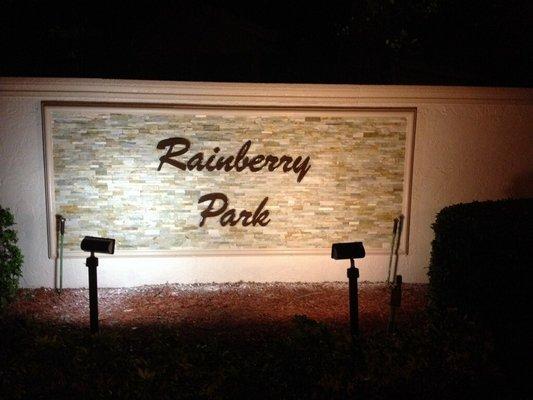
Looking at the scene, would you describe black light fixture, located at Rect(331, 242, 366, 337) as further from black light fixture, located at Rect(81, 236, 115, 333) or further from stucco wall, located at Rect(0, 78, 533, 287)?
stucco wall, located at Rect(0, 78, 533, 287)

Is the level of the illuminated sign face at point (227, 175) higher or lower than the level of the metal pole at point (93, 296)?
Result: higher

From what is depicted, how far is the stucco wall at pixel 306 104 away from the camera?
7.96 metres

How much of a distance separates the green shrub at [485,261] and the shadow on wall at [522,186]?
6.16 feet

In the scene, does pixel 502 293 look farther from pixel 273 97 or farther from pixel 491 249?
pixel 273 97

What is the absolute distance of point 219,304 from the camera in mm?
7918

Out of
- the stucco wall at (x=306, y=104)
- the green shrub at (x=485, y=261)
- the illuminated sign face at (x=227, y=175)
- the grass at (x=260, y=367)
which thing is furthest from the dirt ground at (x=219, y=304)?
the grass at (x=260, y=367)

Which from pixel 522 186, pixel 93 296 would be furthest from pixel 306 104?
pixel 93 296

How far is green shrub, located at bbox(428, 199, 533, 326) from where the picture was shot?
17.2 feet

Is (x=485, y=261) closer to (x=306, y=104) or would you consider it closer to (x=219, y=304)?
(x=306, y=104)

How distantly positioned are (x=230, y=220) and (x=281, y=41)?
9.60 meters

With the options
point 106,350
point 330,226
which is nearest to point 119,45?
point 330,226

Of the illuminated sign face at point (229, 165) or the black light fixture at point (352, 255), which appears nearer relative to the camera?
the black light fixture at point (352, 255)

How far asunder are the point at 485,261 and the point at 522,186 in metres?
Answer: 3.94

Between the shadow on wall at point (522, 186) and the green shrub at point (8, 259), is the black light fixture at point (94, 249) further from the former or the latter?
the shadow on wall at point (522, 186)
